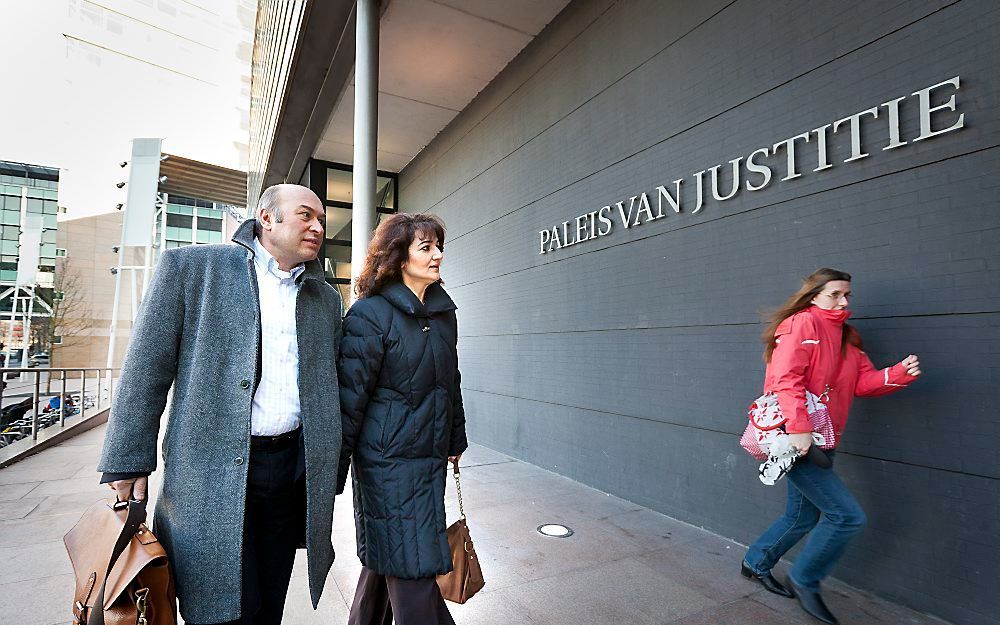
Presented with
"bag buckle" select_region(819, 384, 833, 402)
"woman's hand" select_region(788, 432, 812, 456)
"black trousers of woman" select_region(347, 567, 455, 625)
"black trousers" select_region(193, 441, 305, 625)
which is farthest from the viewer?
"bag buckle" select_region(819, 384, 833, 402)

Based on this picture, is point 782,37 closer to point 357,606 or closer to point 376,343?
point 376,343

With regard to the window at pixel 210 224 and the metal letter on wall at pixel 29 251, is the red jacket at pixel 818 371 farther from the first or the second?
the window at pixel 210 224

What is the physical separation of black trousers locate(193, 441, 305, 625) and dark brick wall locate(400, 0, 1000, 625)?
9.62ft

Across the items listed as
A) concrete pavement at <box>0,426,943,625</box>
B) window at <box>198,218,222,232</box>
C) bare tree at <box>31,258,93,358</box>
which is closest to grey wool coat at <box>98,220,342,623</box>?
concrete pavement at <box>0,426,943,625</box>

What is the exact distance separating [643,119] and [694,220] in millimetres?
1133

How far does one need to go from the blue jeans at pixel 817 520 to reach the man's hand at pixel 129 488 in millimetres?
2772

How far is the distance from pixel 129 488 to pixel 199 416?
10.3 inches

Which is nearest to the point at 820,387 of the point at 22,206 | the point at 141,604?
the point at 141,604

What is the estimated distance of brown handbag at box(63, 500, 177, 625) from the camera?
130 centimetres

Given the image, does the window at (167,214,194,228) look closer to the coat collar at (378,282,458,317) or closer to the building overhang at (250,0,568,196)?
the building overhang at (250,0,568,196)

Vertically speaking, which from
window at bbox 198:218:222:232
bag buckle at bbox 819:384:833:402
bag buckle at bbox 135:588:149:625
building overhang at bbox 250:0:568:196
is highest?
window at bbox 198:218:222:232

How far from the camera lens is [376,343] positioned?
77.0 inches

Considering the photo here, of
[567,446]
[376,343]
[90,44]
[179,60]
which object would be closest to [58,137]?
[90,44]

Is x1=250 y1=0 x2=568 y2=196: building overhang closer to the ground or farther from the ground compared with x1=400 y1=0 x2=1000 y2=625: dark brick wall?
farther from the ground
